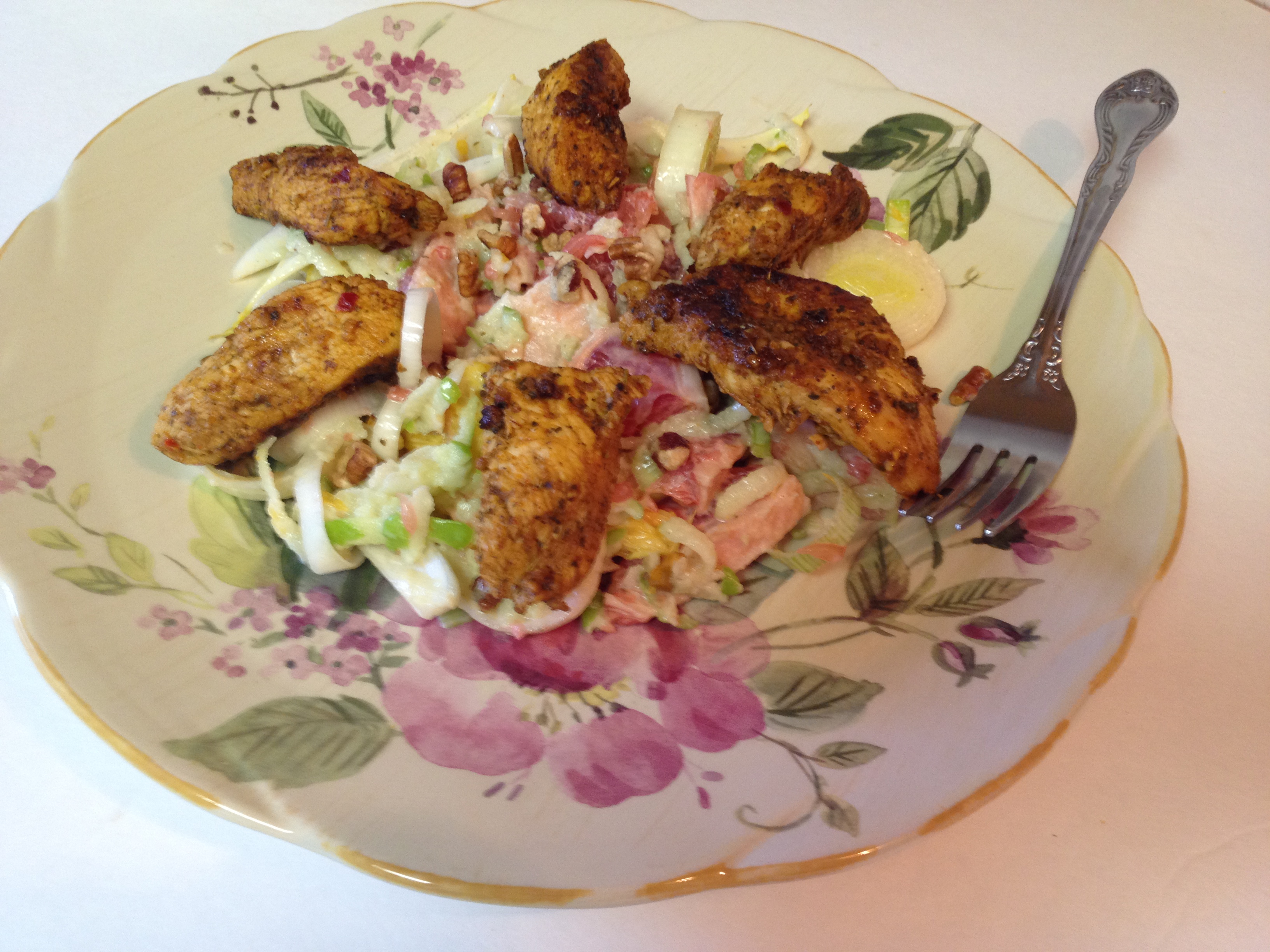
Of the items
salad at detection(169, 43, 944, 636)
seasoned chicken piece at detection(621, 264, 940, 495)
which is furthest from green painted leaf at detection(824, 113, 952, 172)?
seasoned chicken piece at detection(621, 264, 940, 495)

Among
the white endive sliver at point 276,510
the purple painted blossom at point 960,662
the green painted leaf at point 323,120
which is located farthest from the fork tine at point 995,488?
the green painted leaf at point 323,120

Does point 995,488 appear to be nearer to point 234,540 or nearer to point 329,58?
point 234,540

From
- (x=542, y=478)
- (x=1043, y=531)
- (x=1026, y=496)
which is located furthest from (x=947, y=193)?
(x=542, y=478)

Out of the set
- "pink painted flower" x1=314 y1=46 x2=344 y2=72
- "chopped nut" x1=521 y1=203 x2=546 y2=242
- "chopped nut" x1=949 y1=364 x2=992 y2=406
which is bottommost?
"chopped nut" x1=949 y1=364 x2=992 y2=406

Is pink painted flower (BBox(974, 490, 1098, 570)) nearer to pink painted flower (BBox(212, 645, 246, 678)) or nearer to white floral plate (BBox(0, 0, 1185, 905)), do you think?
white floral plate (BBox(0, 0, 1185, 905))

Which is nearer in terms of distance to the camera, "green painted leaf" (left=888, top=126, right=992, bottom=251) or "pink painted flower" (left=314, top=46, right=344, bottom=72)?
"green painted leaf" (left=888, top=126, right=992, bottom=251)

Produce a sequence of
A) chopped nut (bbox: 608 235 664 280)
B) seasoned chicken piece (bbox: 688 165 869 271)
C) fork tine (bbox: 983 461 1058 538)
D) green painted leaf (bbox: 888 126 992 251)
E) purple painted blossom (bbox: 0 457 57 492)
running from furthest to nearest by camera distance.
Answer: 1. green painted leaf (bbox: 888 126 992 251)
2. chopped nut (bbox: 608 235 664 280)
3. seasoned chicken piece (bbox: 688 165 869 271)
4. fork tine (bbox: 983 461 1058 538)
5. purple painted blossom (bbox: 0 457 57 492)

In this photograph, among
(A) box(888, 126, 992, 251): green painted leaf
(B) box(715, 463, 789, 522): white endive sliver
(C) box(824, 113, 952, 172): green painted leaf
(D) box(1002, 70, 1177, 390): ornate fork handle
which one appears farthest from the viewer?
(C) box(824, 113, 952, 172): green painted leaf
